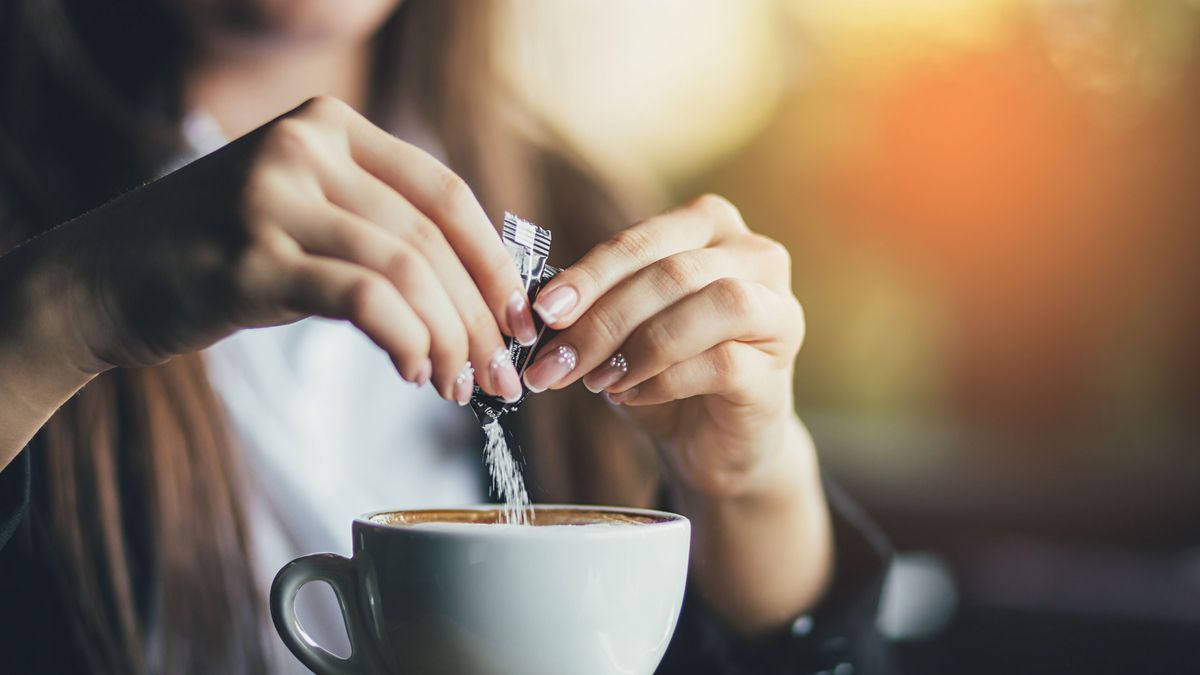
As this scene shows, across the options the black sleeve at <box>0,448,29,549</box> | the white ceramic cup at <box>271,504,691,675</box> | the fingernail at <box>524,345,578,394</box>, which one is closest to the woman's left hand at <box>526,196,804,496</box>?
the fingernail at <box>524,345,578,394</box>

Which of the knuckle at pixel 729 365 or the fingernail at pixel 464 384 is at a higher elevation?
the fingernail at pixel 464 384

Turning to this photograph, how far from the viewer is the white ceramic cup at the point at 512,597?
0.44 metres

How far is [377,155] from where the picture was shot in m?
0.48

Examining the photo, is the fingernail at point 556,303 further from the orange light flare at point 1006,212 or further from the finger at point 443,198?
the orange light flare at point 1006,212

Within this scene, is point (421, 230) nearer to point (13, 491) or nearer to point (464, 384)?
point (464, 384)

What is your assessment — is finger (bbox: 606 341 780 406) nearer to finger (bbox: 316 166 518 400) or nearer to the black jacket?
finger (bbox: 316 166 518 400)

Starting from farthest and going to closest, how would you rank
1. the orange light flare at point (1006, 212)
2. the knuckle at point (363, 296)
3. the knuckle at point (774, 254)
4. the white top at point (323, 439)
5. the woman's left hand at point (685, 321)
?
the orange light flare at point (1006, 212) → the white top at point (323, 439) → the knuckle at point (774, 254) → the woman's left hand at point (685, 321) → the knuckle at point (363, 296)

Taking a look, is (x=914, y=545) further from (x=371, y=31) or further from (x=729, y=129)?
(x=371, y=31)

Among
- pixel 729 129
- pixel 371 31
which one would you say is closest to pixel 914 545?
pixel 729 129

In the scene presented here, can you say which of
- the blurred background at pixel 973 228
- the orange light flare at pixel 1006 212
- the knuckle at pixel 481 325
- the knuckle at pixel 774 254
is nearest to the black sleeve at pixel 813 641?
the knuckle at pixel 774 254

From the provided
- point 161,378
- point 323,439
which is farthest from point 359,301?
point 323,439

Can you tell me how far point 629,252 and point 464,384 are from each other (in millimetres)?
148

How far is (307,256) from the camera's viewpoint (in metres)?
0.44

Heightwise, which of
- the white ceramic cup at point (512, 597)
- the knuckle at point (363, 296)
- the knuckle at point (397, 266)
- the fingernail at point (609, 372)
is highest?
the knuckle at point (397, 266)
